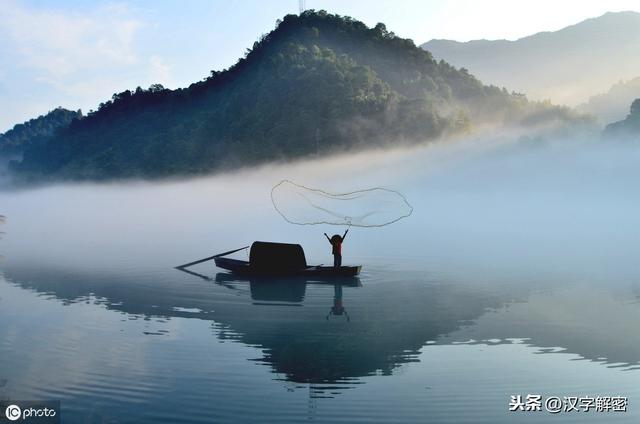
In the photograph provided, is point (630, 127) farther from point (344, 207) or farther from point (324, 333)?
point (324, 333)

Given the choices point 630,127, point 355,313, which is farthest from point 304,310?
point 630,127

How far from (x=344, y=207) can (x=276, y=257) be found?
56.5 meters

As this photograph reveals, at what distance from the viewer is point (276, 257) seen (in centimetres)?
4256

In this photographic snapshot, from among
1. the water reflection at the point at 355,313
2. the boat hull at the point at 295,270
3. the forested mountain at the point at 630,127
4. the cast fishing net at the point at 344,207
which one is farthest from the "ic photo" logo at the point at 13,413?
the forested mountain at the point at 630,127

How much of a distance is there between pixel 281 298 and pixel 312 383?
1590 cm

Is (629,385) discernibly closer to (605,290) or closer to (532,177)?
(605,290)

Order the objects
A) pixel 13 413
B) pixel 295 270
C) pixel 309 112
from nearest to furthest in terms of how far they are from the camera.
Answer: pixel 13 413 → pixel 295 270 → pixel 309 112

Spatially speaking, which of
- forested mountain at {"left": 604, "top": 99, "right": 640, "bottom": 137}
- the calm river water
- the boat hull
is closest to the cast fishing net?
the boat hull

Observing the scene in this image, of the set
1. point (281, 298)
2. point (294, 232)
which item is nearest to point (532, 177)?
point (294, 232)

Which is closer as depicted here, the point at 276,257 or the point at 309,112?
the point at 276,257

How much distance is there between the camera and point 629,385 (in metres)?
20.0

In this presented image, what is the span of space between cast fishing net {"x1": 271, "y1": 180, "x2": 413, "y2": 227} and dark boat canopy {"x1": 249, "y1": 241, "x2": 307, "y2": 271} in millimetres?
2491

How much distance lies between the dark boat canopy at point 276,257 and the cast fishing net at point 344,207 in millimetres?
2491

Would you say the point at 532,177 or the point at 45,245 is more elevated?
the point at 532,177
